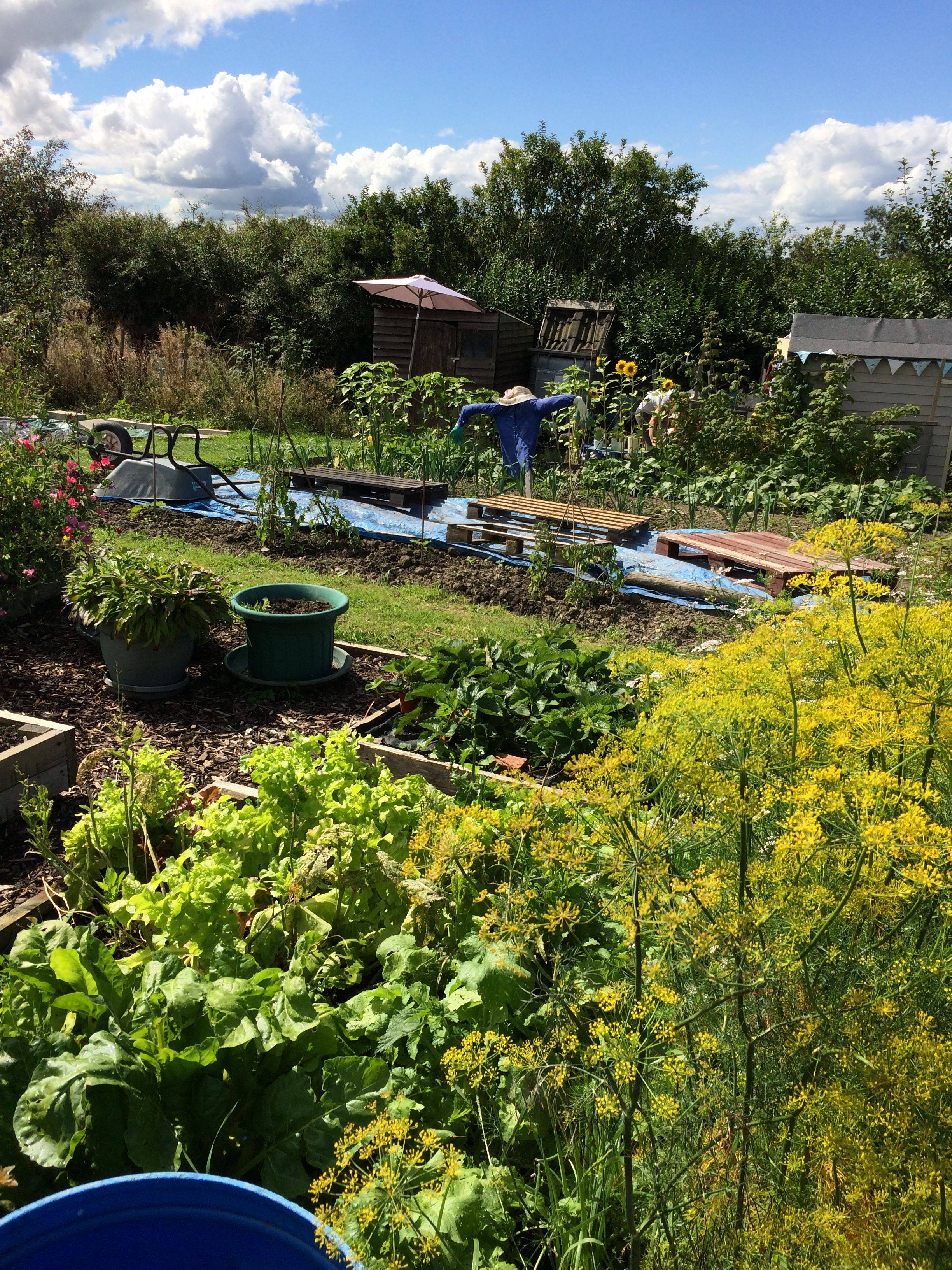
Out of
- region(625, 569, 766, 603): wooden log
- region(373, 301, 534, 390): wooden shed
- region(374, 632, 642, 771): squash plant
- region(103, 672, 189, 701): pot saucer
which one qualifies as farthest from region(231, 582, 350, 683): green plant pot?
region(373, 301, 534, 390): wooden shed

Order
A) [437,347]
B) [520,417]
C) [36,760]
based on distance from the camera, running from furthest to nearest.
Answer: [437,347] → [520,417] → [36,760]

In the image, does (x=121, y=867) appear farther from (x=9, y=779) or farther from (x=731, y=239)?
(x=731, y=239)

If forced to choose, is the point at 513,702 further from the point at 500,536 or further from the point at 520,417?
the point at 520,417

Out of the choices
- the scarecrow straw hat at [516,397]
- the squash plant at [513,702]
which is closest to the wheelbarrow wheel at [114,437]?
the scarecrow straw hat at [516,397]

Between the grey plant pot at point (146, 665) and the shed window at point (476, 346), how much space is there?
1290cm

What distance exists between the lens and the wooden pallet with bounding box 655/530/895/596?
6883mm

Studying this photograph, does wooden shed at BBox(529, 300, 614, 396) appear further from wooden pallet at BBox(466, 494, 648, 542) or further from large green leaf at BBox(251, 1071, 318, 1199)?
large green leaf at BBox(251, 1071, 318, 1199)

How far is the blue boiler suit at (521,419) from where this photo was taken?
9.73 meters

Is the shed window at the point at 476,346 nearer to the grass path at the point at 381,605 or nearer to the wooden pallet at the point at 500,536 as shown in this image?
the wooden pallet at the point at 500,536

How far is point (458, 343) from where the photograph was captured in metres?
16.5

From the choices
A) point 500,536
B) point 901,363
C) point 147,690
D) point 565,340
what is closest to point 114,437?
point 500,536

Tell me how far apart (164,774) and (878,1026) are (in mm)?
2350

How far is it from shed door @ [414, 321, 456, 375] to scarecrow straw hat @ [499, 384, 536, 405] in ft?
20.7

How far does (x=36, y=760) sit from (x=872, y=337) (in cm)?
1348
